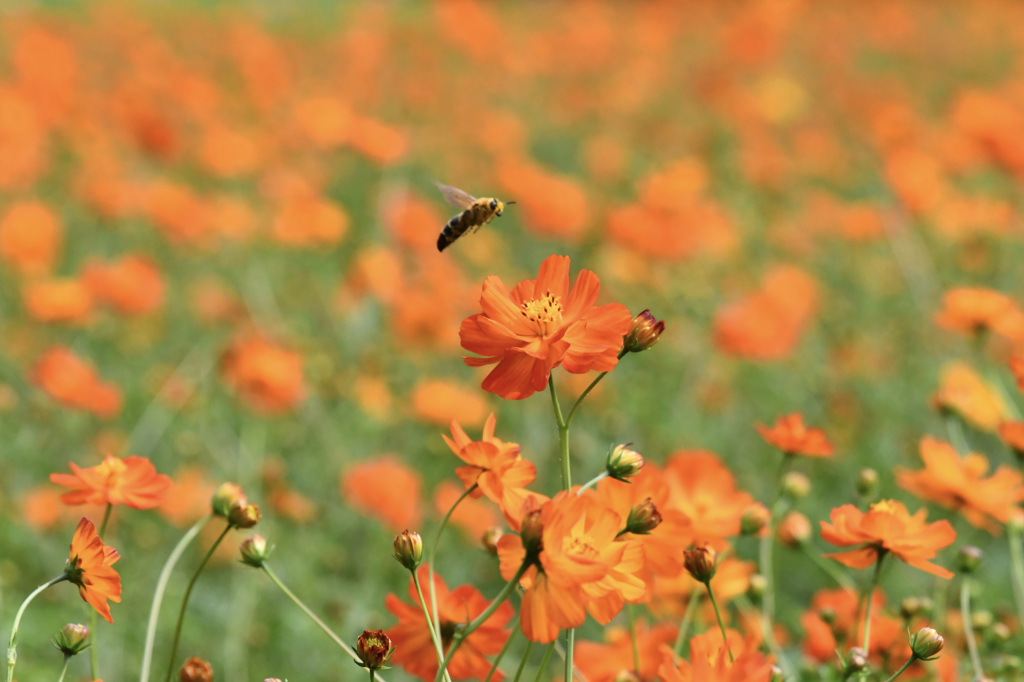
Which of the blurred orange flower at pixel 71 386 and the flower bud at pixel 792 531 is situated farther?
the blurred orange flower at pixel 71 386

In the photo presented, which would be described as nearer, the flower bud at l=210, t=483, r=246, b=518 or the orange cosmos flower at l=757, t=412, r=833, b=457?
the flower bud at l=210, t=483, r=246, b=518

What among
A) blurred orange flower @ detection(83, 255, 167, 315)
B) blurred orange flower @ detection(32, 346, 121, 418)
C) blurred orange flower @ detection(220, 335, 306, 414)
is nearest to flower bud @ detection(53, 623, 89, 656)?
blurred orange flower @ detection(32, 346, 121, 418)

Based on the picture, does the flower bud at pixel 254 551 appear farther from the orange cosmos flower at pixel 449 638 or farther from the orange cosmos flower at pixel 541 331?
the orange cosmos flower at pixel 541 331

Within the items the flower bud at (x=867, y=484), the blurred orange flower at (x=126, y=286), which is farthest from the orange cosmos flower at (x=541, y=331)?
the blurred orange flower at (x=126, y=286)

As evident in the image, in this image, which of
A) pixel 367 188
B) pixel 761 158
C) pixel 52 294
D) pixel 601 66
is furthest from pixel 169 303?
pixel 601 66

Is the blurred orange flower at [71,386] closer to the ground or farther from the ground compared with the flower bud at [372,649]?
closer to the ground

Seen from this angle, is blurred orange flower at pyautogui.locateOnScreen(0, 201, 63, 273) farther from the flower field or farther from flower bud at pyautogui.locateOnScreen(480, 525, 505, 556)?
flower bud at pyautogui.locateOnScreen(480, 525, 505, 556)
